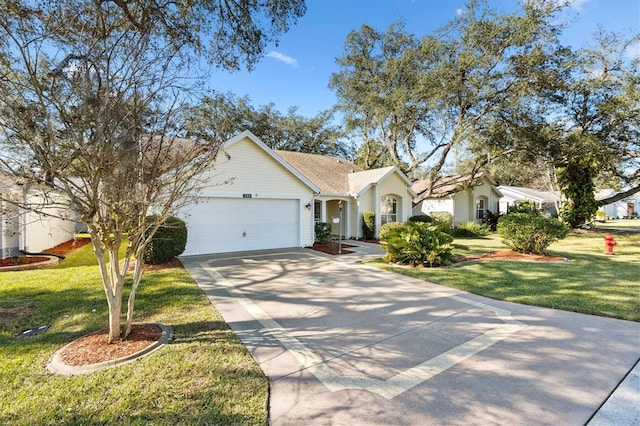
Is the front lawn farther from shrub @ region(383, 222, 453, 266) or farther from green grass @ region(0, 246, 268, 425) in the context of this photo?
green grass @ region(0, 246, 268, 425)

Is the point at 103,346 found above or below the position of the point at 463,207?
below

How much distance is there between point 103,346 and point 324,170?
16.2m

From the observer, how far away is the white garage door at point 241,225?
1131cm

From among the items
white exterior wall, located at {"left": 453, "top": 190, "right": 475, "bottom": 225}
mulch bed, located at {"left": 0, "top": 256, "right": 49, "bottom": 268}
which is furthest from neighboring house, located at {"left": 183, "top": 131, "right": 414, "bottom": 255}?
white exterior wall, located at {"left": 453, "top": 190, "right": 475, "bottom": 225}

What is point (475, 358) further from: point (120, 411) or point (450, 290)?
point (120, 411)

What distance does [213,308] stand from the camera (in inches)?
219

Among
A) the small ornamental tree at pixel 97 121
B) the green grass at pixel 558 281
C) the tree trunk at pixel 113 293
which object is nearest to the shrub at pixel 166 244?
→ the tree trunk at pixel 113 293

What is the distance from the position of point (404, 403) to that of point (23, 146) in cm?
538

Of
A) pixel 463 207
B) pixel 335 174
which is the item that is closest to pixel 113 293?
pixel 335 174

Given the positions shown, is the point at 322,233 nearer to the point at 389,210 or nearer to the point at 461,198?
the point at 389,210

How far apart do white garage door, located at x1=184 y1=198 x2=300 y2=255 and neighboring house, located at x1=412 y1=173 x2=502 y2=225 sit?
38.0ft

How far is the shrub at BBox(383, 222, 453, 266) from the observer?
9180 mm

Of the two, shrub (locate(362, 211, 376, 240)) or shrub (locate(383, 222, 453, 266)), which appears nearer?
shrub (locate(383, 222, 453, 266))

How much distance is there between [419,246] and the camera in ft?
30.4
